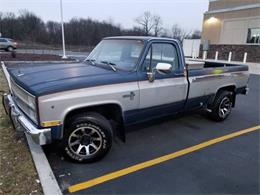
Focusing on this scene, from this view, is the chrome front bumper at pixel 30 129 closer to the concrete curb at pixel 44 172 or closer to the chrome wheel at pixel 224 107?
the concrete curb at pixel 44 172

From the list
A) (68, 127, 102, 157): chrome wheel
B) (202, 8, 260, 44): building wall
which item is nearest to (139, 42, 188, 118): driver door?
(68, 127, 102, 157): chrome wheel

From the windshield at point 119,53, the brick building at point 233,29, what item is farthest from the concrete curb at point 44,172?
the brick building at point 233,29

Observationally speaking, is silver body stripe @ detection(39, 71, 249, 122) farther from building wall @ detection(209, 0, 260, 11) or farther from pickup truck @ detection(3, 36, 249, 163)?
building wall @ detection(209, 0, 260, 11)

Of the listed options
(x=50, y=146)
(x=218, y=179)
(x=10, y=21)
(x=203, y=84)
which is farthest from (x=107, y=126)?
(x=10, y=21)

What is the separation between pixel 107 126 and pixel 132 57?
4.35 ft

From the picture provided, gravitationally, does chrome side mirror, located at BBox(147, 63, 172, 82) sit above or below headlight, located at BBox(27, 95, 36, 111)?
above

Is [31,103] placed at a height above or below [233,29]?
below

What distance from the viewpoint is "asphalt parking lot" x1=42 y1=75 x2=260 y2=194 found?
302 cm

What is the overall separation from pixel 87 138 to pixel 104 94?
28.6 inches

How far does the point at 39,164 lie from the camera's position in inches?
130

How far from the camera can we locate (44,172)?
3111 millimetres

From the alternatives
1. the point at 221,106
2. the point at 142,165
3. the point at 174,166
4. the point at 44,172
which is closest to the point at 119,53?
the point at 142,165

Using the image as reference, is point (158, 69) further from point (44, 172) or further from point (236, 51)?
point (236, 51)

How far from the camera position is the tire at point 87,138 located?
332 centimetres
